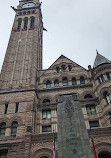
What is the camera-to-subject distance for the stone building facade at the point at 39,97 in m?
18.8

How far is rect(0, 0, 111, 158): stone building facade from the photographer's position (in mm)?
18766

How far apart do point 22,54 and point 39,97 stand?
357 inches

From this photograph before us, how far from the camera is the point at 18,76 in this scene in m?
27.9

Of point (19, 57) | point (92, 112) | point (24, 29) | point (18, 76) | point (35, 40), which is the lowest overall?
point (92, 112)

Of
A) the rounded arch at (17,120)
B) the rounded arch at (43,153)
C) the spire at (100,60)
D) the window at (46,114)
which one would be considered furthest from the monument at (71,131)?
the spire at (100,60)

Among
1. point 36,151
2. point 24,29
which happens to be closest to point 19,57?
point 24,29

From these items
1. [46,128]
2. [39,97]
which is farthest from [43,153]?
[39,97]

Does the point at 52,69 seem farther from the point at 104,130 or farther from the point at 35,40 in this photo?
the point at 104,130

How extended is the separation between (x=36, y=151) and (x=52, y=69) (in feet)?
48.0

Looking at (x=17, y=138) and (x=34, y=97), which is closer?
(x=17, y=138)

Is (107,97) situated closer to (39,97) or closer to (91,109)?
(91,109)

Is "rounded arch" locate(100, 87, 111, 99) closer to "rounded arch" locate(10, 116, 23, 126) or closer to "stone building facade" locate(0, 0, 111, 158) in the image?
"stone building facade" locate(0, 0, 111, 158)

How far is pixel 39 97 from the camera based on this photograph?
25828 mm

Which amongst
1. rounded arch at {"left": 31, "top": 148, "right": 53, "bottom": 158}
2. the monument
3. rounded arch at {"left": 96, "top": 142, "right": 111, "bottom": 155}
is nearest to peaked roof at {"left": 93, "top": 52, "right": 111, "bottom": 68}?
the monument
